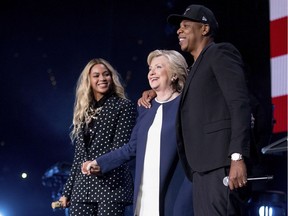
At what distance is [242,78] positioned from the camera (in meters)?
2.22

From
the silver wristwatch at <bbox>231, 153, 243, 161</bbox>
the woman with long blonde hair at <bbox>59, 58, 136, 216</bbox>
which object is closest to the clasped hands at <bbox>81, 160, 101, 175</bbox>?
the woman with long blonde hair at <bbox>59, 58, 136, 216</bbox>

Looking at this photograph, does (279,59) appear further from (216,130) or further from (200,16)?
(216,130)

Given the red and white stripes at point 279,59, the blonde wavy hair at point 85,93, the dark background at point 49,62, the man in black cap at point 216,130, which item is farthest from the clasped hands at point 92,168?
the dark background at point 49,62

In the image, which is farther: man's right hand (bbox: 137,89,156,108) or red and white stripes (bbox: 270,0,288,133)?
red and white stripes (bbox: 270,0,288,133)

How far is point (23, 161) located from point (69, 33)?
1.45 m

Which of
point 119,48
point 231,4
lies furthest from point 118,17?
point 231,4

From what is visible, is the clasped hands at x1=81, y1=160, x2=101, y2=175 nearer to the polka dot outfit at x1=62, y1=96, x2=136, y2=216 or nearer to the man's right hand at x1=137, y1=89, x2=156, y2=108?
the polka dot outfit at x1=62, y1=96, x2=136, y2=216

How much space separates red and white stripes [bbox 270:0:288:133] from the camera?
490 cm

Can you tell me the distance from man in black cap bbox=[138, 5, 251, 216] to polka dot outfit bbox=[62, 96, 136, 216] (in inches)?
28.8

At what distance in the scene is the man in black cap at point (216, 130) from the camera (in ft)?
6.97

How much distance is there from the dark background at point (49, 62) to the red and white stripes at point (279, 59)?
0.71 metres

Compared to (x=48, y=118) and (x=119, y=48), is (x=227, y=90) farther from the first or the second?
(x=48, y=118)

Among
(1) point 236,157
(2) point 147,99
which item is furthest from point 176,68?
(1) point 236,157

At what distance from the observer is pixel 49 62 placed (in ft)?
19.8
